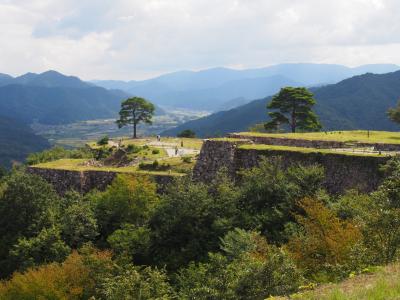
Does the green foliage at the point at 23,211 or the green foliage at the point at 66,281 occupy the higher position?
the green foliage at the point at 23,211

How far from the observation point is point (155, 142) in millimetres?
45219

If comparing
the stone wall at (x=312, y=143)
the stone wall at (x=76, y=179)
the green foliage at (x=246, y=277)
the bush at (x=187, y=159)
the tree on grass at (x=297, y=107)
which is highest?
the tree on grass at (x=297, y=107)

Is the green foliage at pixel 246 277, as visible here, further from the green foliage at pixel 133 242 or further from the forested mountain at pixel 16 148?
the forested mountain at pixel 16 148

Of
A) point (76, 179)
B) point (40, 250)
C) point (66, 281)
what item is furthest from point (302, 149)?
point (76, 179)

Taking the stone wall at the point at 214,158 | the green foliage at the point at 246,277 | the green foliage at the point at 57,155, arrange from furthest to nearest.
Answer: the green foliage at the point at 57,155, the stone wall at the point at 214,158, the green foliage at the point at 246,277

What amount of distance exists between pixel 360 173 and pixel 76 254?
14.8m

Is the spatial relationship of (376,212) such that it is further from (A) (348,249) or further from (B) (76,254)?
(B) (76,254)

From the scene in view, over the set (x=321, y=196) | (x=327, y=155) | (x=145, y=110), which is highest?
(x=145, y=110)

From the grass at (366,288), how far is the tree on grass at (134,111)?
45379mm

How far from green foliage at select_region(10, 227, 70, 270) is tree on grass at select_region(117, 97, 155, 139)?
Answer: 29.6 meters

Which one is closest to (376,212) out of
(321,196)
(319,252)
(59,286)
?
(319,252)

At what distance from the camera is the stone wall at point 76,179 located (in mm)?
31438

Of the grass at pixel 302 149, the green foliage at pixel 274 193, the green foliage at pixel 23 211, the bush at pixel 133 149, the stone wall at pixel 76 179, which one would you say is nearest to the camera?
the green foliage at pixel 274 193

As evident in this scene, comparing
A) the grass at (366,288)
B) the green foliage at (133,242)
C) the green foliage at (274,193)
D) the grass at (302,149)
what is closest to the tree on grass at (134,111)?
the grass at (302,149)
